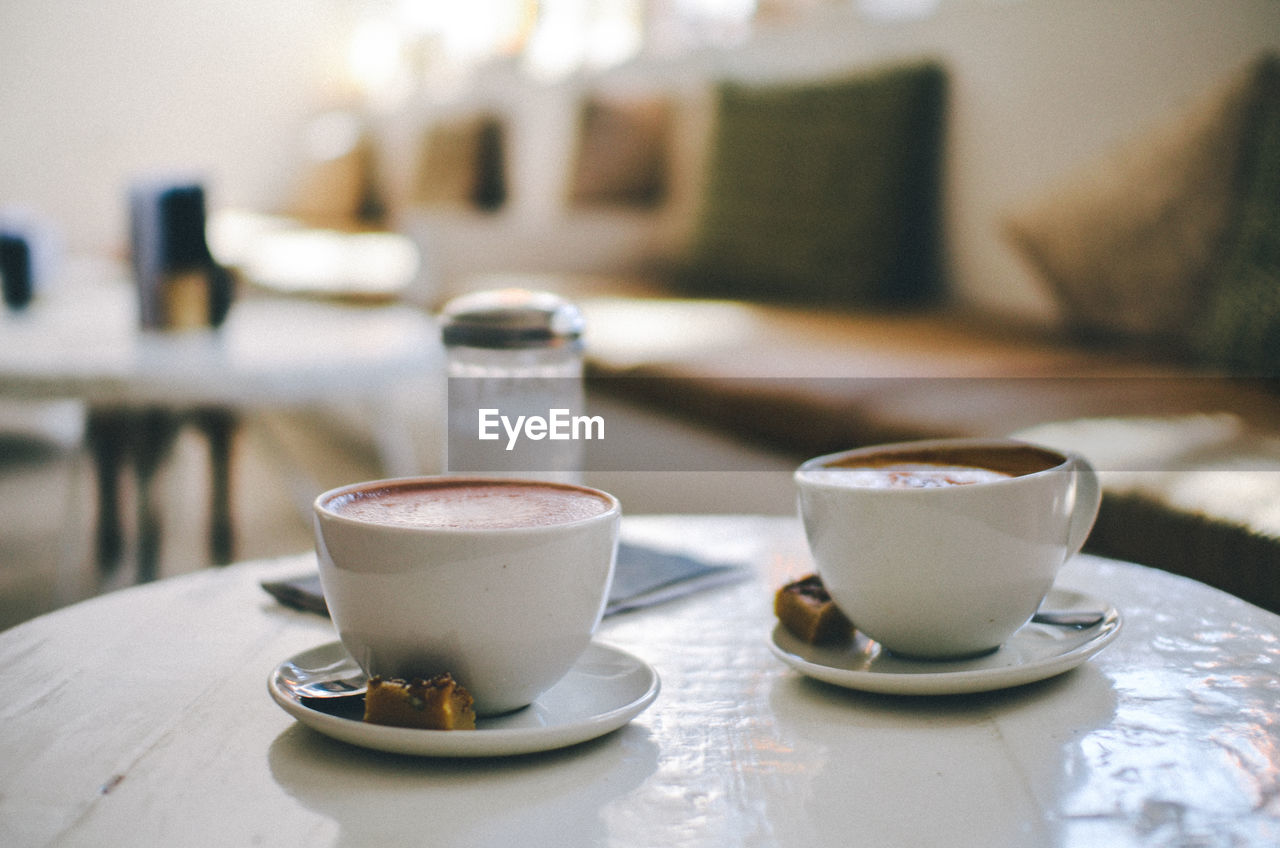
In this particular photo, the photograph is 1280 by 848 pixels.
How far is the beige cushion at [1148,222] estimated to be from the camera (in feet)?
4.95

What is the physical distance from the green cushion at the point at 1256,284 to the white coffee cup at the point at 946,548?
102 cm

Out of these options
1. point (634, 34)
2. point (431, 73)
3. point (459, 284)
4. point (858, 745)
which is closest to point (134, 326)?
point (459, 284)

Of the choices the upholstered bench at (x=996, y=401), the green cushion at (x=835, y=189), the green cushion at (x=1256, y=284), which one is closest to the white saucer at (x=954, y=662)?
the upholstered bench at (x=996, y=401)

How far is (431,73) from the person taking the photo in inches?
223

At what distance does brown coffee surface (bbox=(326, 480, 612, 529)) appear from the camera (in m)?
0.43

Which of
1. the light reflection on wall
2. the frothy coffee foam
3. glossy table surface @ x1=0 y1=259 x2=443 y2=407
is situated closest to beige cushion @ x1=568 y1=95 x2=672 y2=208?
the light reflection on wall

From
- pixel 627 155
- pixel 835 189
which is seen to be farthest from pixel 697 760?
pixel 627 155

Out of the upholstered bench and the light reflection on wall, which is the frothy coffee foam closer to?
the upholstered bench

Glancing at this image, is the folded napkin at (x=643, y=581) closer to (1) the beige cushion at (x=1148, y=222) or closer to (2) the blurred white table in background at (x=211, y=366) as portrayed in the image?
(2) the blurred white table in background at (x=211, y=366)

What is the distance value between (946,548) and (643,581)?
22cm

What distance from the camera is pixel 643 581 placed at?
24.7 inches

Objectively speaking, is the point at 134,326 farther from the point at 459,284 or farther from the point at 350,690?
the point at 350,690

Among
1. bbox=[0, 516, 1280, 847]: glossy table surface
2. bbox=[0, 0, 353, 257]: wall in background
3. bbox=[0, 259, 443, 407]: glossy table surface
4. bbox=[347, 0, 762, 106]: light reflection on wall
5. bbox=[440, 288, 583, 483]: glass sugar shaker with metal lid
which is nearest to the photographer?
bbox=[0, 516, 1280, 847]: glossy table surface

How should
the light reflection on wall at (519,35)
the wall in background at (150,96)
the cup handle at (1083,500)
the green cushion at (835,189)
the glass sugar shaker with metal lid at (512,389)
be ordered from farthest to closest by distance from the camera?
the wall in background at (150,96) < the light reflection on wall at (519,35) < the green cushion at (835,189) < the glass sugar shaker with metal lid at (512,389) < the cup handle at (1083,500)
